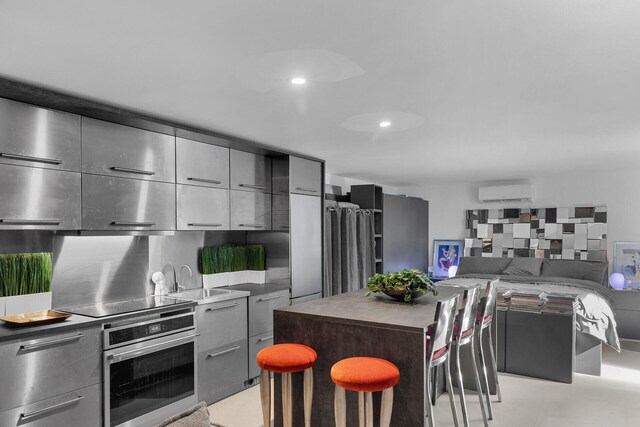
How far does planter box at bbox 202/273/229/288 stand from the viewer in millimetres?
4430

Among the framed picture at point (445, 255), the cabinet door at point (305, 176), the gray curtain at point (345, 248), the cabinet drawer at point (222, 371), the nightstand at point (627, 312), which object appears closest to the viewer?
the cabinet drawer at point (222, 371)

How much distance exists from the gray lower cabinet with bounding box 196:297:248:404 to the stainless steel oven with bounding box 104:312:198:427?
0.40ft

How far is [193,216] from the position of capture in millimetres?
3846

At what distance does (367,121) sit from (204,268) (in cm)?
218

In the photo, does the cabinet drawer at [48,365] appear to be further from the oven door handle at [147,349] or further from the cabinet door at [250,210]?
the cabinet door at [250,210]

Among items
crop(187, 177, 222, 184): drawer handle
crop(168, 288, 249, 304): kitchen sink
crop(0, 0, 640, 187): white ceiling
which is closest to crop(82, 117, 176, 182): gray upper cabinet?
crop(187, 177, 222, 184): drawer handle

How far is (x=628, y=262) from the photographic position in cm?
648

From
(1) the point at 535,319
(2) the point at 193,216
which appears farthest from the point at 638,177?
(2) the point at 193,216

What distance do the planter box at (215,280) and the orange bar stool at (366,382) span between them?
7.69 ft

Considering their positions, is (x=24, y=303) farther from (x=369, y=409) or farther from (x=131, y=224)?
(x=369, y=409)

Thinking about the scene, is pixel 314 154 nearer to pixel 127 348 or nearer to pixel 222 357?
pixel 222 357

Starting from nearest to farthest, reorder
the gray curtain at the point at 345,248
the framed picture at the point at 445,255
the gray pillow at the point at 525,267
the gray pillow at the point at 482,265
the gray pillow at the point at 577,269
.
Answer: the gray curtain at the point at 345,248 → the gray pillow at the point at 577,269 → the gray pillow at the point at 525,267 → the gray pillow at the point at 482,265 → the framed picture at the point at 445,255

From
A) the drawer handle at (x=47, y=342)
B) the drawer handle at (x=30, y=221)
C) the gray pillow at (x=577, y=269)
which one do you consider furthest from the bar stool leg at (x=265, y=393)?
the gray pillow at (x=577, y=269)

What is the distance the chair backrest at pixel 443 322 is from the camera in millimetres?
2434
